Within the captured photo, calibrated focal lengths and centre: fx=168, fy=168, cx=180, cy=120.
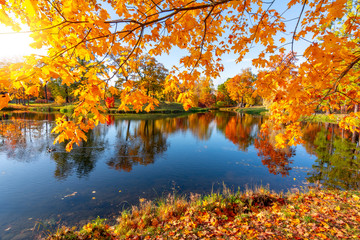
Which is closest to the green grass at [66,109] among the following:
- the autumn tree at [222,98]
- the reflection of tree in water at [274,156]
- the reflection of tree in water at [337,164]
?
the autumn tree at [222,98]

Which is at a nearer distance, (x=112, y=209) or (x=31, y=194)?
(x=112, y=209)

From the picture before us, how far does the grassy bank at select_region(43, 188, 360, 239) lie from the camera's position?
3748 mm

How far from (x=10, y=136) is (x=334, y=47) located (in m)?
20.5

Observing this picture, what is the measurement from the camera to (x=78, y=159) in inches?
401

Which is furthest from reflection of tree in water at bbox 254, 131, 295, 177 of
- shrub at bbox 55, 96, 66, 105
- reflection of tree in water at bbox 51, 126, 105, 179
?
shrub at bbox 55, 96, 66, 105

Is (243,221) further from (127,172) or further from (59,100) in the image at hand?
(59,100)

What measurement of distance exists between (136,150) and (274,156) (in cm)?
969

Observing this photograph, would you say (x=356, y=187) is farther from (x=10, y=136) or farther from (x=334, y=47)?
(x=10, y=136)

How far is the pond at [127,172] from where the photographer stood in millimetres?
5723

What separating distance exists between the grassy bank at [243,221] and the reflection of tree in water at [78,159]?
4585 mm

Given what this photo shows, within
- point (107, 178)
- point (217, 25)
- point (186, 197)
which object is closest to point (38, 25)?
point (217, 25)

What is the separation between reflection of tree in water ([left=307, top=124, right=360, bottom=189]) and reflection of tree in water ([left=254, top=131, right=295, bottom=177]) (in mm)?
1257

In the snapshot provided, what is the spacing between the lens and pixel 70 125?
2.41 meters

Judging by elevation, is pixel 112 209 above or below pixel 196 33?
below
